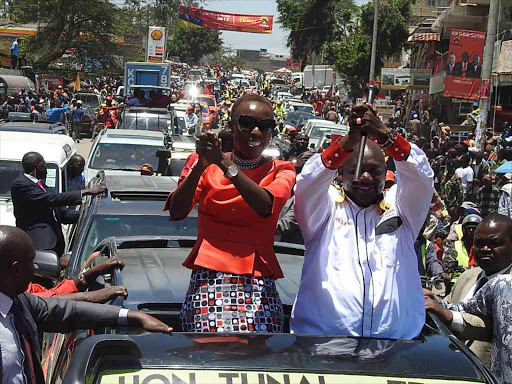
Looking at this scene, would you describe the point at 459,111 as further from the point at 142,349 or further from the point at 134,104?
the point at 142,349

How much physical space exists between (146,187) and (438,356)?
14.9ft

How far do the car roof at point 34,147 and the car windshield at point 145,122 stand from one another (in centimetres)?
965

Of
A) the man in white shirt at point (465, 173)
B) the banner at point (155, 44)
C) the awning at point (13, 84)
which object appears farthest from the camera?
the banner at point (155, 44)

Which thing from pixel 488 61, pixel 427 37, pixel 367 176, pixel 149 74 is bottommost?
pixel 149 74

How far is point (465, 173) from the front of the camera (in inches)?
612

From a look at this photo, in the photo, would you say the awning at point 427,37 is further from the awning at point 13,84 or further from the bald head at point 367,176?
the bald head at point 367,176

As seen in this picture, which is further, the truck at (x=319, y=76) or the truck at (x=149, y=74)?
the truck at (x=319, y=76)

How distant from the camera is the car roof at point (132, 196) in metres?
6.48

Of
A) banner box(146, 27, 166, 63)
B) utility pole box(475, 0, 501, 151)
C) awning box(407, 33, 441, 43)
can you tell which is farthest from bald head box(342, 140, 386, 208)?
banner box(146, 27, 166, 63)

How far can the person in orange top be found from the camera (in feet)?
11.3

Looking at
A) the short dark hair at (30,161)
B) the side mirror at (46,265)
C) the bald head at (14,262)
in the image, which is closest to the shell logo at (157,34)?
the short dark hair at (30,161)

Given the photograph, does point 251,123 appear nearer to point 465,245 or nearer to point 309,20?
point 465,245

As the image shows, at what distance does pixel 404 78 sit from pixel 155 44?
17089 millimetres

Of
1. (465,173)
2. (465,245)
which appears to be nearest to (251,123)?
(465,245)
